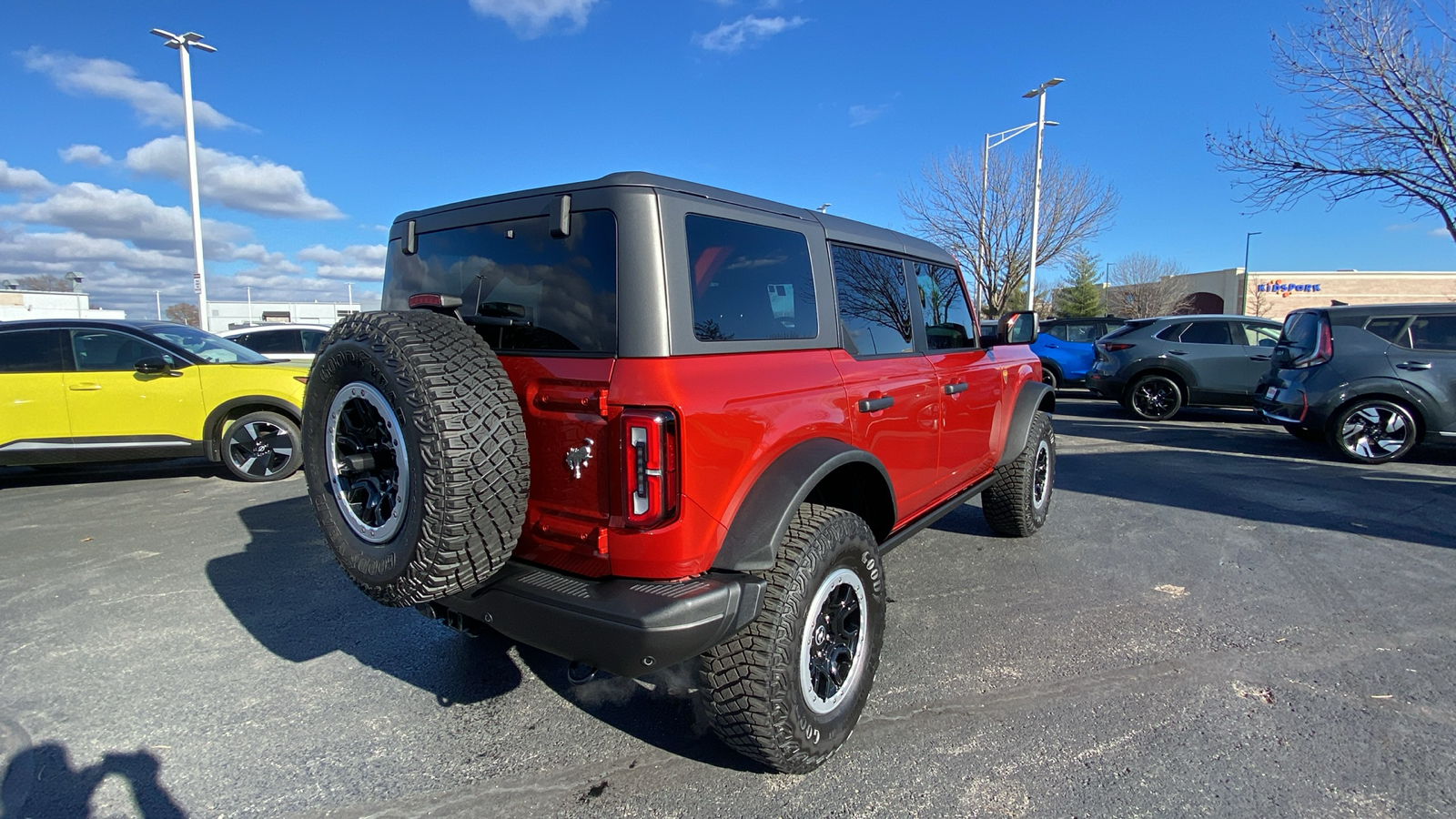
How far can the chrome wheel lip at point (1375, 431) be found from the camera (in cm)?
725

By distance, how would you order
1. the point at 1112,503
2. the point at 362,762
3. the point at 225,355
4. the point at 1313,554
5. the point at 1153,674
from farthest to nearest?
the point at 225,355 → the point at 1112,503 → the point at 1313,554 → the point at 1153,674 → the point at 362,762

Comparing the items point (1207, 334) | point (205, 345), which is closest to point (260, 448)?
point (205, 345)

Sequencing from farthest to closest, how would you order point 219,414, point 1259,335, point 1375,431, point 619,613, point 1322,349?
point 1259,335 < point 1322,349 < point 1375,431 < point 219,414 < point 619,613

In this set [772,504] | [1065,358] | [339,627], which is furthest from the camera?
[1065,358]

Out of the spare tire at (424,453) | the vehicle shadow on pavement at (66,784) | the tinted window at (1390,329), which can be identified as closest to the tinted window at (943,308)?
the spare tire at (424,453)

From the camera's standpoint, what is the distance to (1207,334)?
1080cm

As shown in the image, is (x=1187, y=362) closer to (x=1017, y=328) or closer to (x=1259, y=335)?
(x=1259, y=335)

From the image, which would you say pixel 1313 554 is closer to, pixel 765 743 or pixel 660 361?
pixel 765 743

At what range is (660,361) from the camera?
83.8 inches

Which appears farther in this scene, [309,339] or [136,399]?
[309,339]

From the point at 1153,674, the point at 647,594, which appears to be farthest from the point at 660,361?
the point at 1153,674

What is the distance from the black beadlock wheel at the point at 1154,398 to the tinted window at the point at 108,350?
12433 mm

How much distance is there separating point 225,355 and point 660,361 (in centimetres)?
690

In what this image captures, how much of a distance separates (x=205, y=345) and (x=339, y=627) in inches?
199
